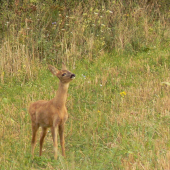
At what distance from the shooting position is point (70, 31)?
11.1 metres

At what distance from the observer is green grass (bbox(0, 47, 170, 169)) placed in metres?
5.43

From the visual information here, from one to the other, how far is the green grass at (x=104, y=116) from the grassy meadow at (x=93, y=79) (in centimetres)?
2

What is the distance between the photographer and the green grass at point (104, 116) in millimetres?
5434

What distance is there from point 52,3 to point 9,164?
6.91 meters

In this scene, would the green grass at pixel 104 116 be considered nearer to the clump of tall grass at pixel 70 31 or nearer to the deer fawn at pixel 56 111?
the deer fawn at pixel 56 111

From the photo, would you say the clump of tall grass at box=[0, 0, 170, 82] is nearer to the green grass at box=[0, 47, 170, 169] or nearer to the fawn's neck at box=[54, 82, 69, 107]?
the green grass at box=[0, 47, 170, 169]

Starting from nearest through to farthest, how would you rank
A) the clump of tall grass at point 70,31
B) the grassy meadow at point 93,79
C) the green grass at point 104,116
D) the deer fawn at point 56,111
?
the green grass at point 104,116, the deer fawn at point 56,111, the grassy meadow at point 93,79, the clump of tall grass at point 70,31

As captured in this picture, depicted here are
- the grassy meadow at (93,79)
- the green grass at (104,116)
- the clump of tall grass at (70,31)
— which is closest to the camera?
the green grass at (104,116)

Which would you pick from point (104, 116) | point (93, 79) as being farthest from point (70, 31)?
point (104, 116)

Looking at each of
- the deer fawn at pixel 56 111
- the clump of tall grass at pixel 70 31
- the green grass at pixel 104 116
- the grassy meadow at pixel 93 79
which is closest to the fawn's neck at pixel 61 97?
the deer fawn at pixel 56 111

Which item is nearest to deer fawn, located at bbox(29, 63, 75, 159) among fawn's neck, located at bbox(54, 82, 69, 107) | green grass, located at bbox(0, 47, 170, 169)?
fawn's neck, located at bbox(54, 82, 69, 107)

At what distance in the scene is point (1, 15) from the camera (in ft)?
36.5

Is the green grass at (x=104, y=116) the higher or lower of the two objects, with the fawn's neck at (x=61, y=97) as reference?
lower

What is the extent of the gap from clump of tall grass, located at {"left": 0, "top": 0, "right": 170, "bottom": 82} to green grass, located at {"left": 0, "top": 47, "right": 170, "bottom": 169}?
488mm
